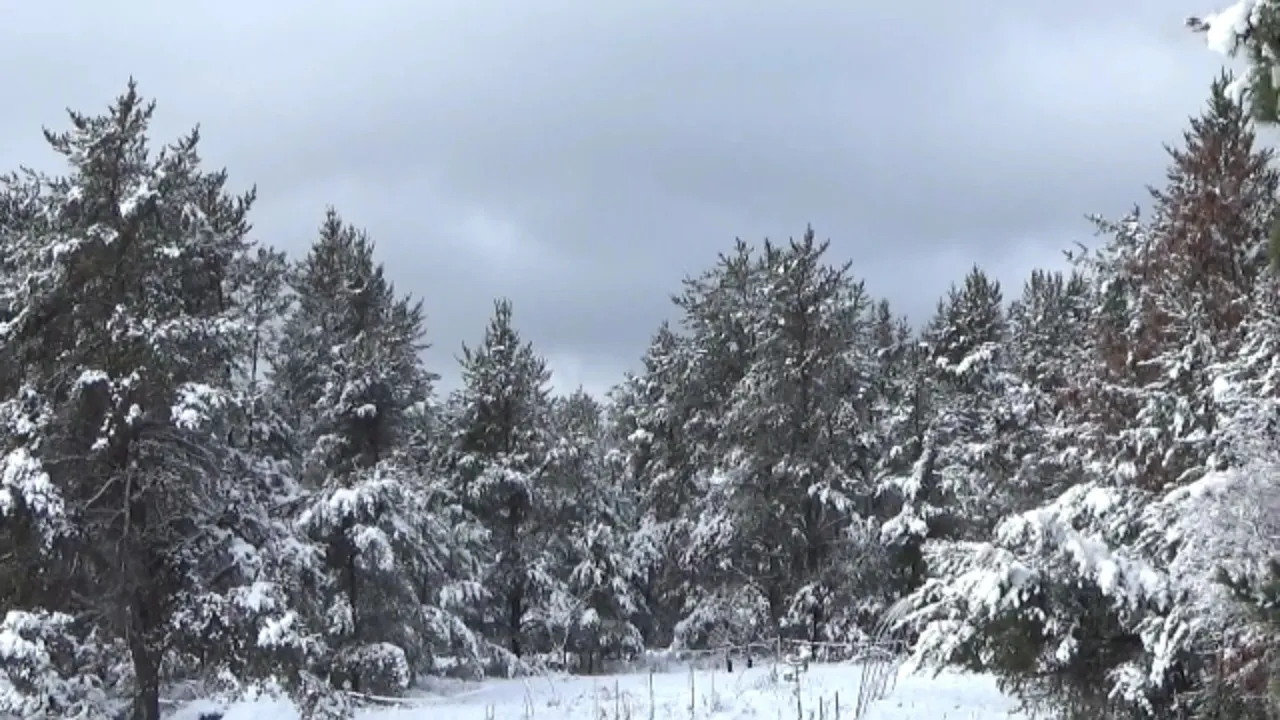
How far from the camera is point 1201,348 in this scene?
13.1m

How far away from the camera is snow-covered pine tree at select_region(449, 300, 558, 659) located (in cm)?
2816

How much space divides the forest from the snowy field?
3.13ft

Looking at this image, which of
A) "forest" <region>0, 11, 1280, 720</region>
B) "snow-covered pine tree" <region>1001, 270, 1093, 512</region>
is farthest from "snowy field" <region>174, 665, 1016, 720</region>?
"snow-covered pine tree" <region>1001, 270, 1093, 512</region>

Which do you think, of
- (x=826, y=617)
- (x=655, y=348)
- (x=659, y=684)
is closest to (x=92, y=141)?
(x=659, y=684)

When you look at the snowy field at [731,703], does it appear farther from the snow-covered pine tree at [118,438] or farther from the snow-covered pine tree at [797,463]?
the snow-covered pine tree at [797,463]

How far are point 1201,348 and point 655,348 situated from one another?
2376 centimetres

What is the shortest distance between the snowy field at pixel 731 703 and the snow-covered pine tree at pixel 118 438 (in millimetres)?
2364

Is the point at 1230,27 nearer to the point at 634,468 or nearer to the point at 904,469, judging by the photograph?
the point at 904,469

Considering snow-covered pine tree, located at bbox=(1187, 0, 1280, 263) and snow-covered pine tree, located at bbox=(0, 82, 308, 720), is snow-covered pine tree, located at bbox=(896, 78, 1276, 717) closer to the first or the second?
snow-covered pine tree, located at bbox=(1187, 0, 1280, 263)

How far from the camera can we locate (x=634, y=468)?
36.4 m

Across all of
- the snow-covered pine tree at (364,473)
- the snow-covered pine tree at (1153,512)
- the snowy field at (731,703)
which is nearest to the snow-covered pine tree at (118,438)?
the snowy field at (731,703)

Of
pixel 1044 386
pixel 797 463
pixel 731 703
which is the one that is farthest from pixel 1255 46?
pixel 1044 386

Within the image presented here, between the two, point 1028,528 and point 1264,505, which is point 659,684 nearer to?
point 1028,528

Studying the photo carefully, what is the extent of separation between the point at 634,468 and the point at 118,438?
71.8 feet
